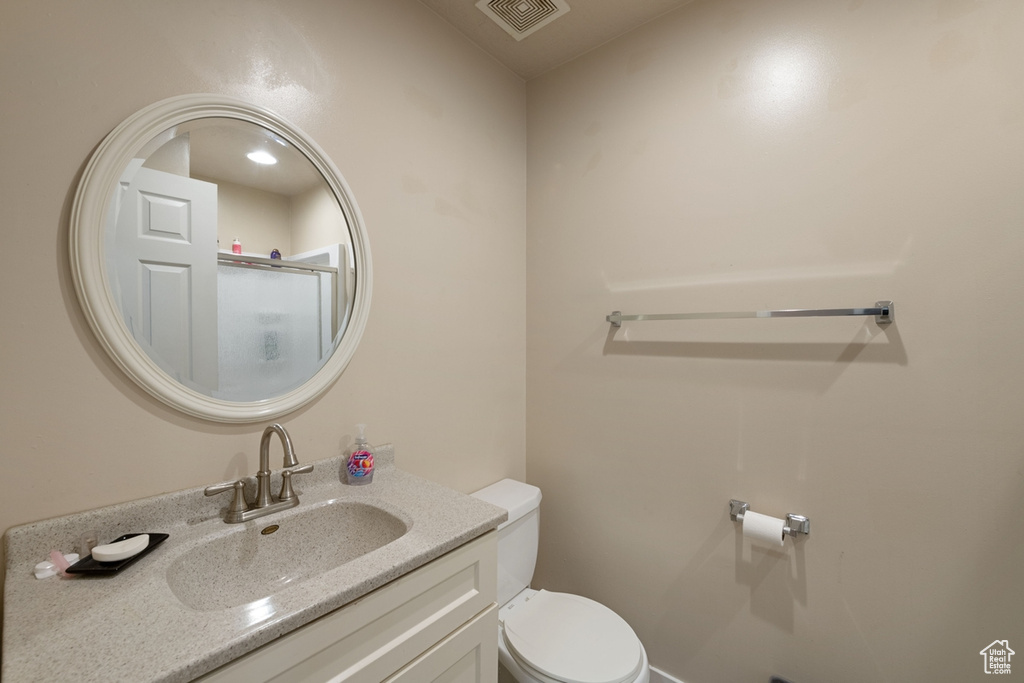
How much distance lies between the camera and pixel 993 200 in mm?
942

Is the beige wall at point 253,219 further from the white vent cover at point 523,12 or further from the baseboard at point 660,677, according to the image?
the baseboard at point 660,677

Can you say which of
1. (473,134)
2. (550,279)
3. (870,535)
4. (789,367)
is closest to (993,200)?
(789,367)

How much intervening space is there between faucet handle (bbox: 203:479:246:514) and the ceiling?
1.59 m

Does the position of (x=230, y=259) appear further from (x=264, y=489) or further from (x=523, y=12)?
(x=523, y=12)

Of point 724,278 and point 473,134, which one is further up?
point 473,134

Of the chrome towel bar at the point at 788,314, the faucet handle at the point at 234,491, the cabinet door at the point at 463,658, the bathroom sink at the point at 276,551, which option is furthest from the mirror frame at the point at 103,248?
the chrome towel bar at the point at 788,314

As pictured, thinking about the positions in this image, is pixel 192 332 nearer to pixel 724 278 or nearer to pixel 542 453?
pixel 542 453

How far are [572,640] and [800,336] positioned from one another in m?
1.12

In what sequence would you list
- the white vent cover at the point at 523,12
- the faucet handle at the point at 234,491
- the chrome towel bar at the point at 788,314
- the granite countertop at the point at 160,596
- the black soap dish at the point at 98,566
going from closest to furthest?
the granite countertop at the point at 160,596 < the black soap dish at the point at 98,566 < the faucet handle at the point at 234,491 < the chrome towel bar at the point at 788,314 < the white vent cover at the point at 523,12

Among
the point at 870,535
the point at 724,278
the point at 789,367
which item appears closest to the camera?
the point at 870,535

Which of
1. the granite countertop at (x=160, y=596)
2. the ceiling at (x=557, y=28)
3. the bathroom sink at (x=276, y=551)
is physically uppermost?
the ceiling at (x=557, y=28)

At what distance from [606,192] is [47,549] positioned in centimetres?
174

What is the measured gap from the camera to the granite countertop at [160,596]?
0.53 meters

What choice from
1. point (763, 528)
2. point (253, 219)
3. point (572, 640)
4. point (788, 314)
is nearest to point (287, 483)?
point (253, 219)
